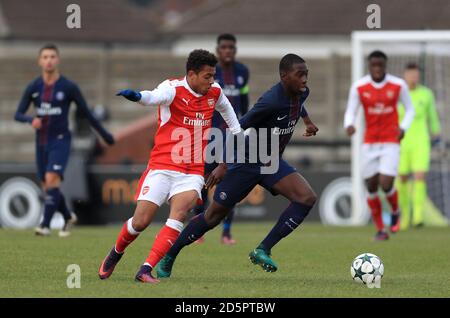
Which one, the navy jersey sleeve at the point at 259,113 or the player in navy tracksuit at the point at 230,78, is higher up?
the player in navy tracksuit at the point at 230,78

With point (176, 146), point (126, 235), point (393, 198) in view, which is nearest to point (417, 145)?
point (393, 198)

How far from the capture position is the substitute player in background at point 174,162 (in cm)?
1035

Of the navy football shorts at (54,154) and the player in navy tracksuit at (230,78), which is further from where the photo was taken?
the navy football shorts at (54,154)

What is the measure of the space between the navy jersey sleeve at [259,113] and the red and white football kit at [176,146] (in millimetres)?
676

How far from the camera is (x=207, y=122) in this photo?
35.3ft

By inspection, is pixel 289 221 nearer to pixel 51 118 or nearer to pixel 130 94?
Result: pixel 130 94

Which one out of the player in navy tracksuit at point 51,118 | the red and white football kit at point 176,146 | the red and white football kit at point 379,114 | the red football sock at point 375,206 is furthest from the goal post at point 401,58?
the red and white football kit at point 176,146

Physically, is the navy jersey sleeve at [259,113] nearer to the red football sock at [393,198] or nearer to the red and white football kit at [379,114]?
the red and white football kit at [379,114]

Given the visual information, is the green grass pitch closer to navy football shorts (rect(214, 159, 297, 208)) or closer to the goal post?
navy football shorts (rect(214, 159, 297, 208))

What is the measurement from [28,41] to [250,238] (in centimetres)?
2374

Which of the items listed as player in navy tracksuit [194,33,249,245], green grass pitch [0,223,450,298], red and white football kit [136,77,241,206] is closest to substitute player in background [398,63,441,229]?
green grass pitch [0,223,450,298]

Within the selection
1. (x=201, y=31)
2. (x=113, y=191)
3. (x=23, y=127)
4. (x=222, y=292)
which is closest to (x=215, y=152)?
(x=222, y=292)
